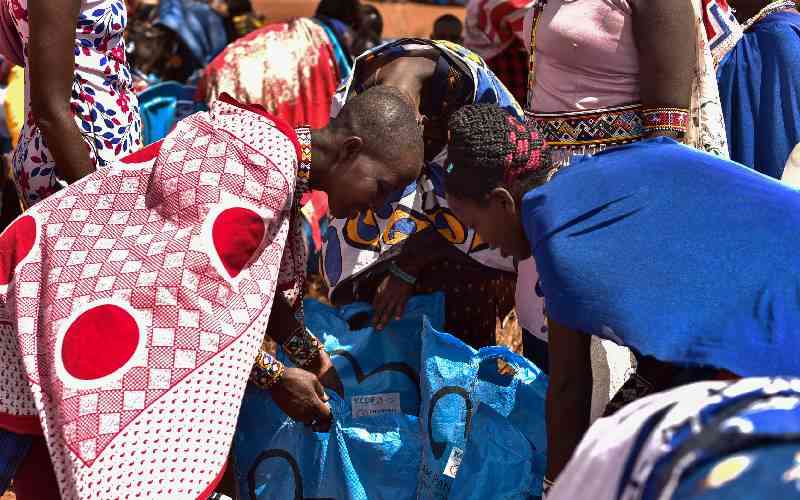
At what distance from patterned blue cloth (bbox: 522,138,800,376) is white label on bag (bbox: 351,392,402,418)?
3.83ft

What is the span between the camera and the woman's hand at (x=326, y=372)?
3205 millimetres

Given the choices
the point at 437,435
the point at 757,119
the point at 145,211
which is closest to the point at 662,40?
the point at 757,119

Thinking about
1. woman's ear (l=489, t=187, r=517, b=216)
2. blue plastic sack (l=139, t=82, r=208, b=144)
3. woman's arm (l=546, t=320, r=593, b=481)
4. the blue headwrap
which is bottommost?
the blue headwrap

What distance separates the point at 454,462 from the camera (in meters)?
3.13

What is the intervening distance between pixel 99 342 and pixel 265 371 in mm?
529

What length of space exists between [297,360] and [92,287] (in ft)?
2.59

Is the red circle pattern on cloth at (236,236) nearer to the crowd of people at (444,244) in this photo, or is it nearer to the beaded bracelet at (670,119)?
the crowd of people at (444,244)

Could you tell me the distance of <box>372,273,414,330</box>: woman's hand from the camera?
3453 mm

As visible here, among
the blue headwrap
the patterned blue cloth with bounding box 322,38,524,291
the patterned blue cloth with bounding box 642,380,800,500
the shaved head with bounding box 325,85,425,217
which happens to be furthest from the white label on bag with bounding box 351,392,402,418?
the blue headwrap

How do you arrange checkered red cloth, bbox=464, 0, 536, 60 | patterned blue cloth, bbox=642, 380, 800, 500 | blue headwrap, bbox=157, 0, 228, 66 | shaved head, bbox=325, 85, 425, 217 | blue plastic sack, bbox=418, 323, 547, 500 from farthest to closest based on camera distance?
blue headwrap, bbox=157, 0, 228, 66, checkered red cloth, bbox=464, 0, 536, 60, blue plastic sack, bbox=418, 323, 547, 500, shaved head, bbox=325, 85, 425, 217, patterned blue cloth, bbox=642, 380, 800, 500

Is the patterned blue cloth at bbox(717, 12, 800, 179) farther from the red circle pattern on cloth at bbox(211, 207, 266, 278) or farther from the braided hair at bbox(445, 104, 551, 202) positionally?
the red circle pattern on cloth at bbox(211, 207, 266, 278)

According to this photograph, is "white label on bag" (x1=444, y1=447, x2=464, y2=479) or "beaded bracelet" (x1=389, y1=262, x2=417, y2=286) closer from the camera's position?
"white label on bag" (x1=444, y1=447, x2=464, y2=479)

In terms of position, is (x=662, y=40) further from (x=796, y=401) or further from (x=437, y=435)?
(x=796, y=401)

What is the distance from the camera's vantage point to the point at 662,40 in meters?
3.16
